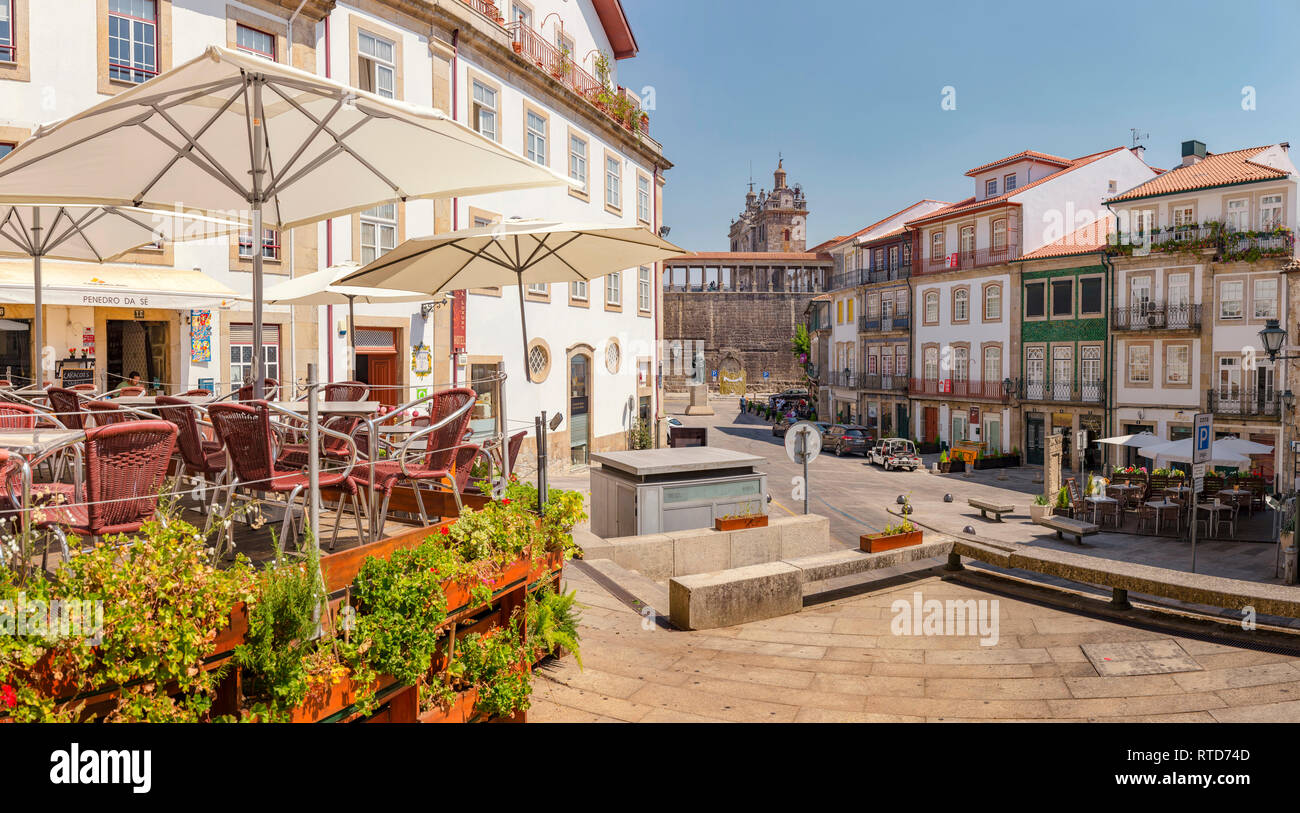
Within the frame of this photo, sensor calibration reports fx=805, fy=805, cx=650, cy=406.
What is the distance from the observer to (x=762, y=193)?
11188 cm

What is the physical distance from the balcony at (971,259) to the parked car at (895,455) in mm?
11117

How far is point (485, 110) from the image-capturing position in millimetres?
19734

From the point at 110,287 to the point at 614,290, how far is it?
16833 mm

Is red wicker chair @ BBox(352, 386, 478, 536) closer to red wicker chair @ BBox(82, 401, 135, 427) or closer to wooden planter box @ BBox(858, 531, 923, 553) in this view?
red wicker chair @ BBox(82, 401, 135, 427)

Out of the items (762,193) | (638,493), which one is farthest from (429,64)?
(762,193)

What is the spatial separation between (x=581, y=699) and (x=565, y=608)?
686 millimetres

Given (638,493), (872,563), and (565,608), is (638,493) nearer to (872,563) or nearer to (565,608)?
(872,563)

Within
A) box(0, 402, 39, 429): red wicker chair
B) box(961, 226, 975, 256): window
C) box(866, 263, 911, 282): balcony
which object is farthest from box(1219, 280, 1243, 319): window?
box(0, 402, 39, 429): red wicker chair

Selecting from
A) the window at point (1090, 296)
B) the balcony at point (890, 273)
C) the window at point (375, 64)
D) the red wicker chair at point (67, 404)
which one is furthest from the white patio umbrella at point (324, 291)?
the balcony at point (890, 273)

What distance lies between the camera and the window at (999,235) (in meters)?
40.1

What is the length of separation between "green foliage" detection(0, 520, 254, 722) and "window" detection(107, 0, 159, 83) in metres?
13.3

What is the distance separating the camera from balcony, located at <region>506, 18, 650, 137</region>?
21891 mm

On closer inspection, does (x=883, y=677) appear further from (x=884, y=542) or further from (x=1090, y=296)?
(x=1090, y=296)

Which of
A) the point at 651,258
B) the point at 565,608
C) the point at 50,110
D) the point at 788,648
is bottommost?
the point at 788,648
